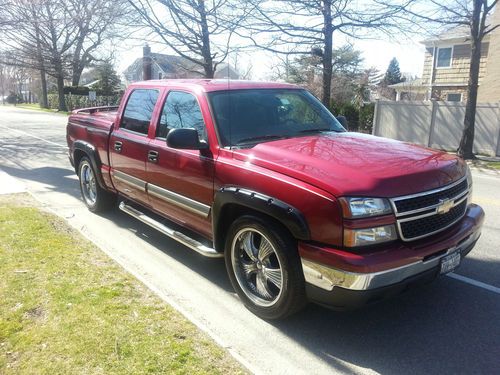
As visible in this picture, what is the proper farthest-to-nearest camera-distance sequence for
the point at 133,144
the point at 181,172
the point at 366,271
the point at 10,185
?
1. the point at 10,185
2. the point at 133,144
3. the point at 181,172
4. the point at 366,271

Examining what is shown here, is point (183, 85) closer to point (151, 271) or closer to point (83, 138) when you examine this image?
point (151, 271)

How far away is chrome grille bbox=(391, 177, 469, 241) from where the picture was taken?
3172mm

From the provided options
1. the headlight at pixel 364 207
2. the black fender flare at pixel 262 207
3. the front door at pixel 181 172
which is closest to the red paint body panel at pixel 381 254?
the black fender flare at pixel 262 207

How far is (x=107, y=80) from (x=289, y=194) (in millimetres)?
51902

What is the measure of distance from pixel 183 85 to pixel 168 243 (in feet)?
6.28

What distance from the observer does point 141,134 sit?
5.20m

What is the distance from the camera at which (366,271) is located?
296cm


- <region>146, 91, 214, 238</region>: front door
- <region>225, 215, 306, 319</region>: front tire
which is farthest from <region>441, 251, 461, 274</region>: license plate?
<region>146, 91, 214, 238</region>: front door

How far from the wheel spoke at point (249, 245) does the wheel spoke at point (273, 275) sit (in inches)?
6.6

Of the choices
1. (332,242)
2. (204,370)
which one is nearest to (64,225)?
(204,370)

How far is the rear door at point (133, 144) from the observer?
5.12m

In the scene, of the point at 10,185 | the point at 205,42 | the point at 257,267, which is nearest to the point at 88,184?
the point at 10,185

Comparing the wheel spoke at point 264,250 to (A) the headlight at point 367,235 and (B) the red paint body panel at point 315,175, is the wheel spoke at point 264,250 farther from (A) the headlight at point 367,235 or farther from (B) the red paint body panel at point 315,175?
(A) the headlight at point 367,235

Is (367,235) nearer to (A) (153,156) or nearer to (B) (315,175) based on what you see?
(B) (315,175)
